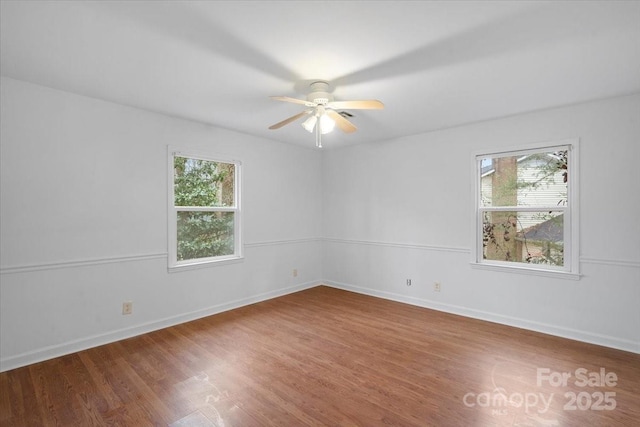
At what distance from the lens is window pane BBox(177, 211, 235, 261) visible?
3703 mm

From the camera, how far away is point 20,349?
2.56 meters

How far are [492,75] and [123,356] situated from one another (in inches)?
157

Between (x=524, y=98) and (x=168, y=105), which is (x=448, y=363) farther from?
(x=168, y=105)

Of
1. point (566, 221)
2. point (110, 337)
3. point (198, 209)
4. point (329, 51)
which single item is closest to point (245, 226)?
point (198, 209)

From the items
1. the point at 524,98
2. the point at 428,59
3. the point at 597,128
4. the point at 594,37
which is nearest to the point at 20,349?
the point at 428,59

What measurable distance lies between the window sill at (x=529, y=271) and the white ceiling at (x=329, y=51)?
1.74 metres

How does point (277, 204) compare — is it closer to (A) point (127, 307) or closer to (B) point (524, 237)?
(A) point (127, 307)

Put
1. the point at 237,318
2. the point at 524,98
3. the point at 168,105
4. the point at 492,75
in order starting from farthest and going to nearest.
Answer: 1. the point at 237,318
2. the point at 168,105
3. the point at 524,98
4. the point at 492,75

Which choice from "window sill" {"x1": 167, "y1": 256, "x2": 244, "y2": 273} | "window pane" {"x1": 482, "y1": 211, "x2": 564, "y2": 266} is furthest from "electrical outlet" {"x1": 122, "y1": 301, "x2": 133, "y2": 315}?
"window pane" {"x1": 482, "y1": 211, "x2": 564, "y2": 266}

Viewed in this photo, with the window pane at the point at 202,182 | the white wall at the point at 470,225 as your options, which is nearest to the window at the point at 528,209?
the white wall at the point at 470,225

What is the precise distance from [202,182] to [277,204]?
1223 millimetres

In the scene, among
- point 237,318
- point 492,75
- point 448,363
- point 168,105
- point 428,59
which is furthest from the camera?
point 237,318

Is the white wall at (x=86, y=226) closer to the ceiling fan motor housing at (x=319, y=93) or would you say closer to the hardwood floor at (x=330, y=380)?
the hardwood floor at (x=330, y=380)

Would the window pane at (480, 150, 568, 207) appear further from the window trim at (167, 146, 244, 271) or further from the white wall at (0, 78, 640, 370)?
the window trim at (167, 146, 244, 271)
